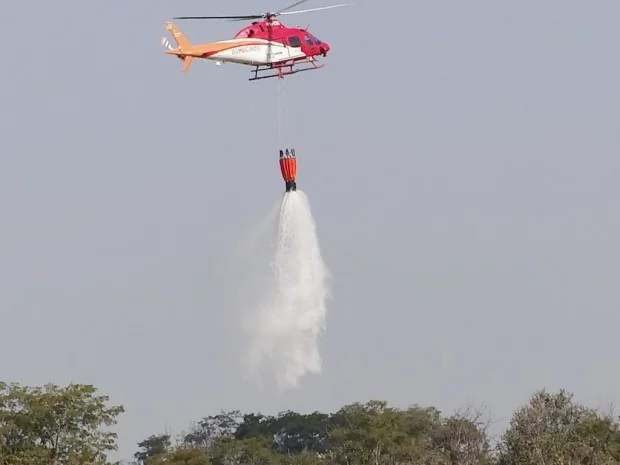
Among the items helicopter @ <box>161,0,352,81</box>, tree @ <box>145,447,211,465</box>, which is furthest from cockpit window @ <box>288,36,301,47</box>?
tree @ <box>145,447,211,465</box>

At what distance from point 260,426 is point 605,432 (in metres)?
91.6

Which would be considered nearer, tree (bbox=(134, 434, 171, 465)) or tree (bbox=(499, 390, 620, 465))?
tree (bbox=(499, 390, 620, 465))

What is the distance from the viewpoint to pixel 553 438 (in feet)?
216

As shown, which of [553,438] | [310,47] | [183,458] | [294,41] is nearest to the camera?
[553,438]

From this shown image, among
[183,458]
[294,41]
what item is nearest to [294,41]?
[294,41]

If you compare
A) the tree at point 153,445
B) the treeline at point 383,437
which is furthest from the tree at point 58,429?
the tree at point 153,445

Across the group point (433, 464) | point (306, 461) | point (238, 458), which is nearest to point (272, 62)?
point (433, 464)

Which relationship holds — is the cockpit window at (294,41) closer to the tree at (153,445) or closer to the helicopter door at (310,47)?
the helicopter door at (310,47)

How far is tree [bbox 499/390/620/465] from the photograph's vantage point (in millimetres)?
62969

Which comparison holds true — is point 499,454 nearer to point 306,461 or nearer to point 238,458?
point 306,461

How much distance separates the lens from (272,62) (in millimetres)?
74812

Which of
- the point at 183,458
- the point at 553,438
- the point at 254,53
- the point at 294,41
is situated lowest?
the point at 553,438

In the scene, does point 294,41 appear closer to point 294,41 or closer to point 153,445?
point 294,41

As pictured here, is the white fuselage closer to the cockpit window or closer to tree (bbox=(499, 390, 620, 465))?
the cockpit window
